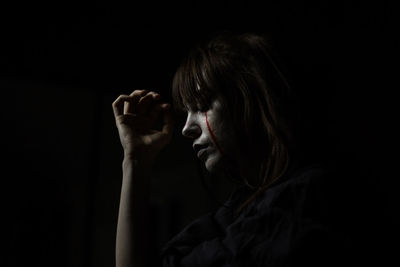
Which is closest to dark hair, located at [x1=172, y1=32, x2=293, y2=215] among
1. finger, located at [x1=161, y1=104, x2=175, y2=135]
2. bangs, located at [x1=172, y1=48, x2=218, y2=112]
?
bangs, located at [x1=172, y1=48, x2=218, y2=112]

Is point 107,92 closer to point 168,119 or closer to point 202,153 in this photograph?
point 168,119

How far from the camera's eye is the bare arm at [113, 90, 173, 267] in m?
0.80

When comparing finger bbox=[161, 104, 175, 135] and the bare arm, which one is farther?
finger bbox=[161, 104, 175, 135]

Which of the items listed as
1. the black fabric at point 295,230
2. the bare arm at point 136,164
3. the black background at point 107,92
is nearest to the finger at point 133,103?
the bare arm at point 136,164

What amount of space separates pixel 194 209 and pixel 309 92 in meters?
0.71

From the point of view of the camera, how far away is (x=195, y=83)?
2.68 feet

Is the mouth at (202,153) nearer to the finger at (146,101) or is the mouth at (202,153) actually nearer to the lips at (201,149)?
the lips at (201,149)

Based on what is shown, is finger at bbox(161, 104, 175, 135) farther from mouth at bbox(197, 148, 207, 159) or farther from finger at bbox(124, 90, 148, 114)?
mouth at bbox(197, 148, 207, 159)

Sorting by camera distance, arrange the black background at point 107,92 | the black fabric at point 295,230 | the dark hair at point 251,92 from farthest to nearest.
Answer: the black background at point 107,92 < the dark hair at point 251,92 < the black fabric at point 295,230

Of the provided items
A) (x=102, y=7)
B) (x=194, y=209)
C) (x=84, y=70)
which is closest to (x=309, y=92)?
(x=194, y=209)

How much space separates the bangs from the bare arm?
0.12 m

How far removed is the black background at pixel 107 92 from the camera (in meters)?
1.24

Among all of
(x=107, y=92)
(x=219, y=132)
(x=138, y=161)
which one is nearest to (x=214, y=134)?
(x=219, y=132)

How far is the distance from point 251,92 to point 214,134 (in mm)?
98
